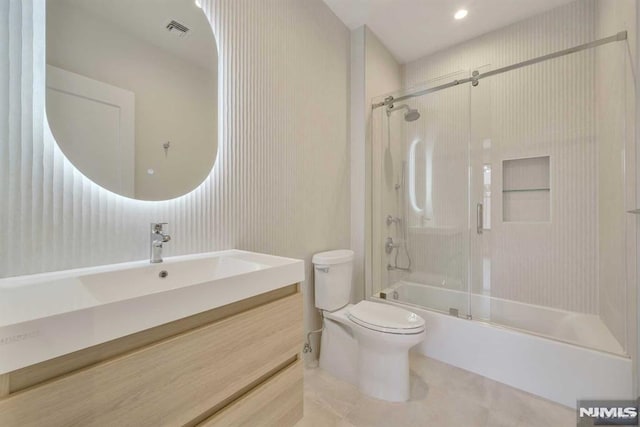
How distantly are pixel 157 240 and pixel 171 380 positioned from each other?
0.59 meters

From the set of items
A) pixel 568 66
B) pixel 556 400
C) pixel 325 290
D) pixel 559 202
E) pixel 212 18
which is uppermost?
pixel 568 66

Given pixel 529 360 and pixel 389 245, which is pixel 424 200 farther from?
pixel 529 360

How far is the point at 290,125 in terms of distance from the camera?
5.58 ft

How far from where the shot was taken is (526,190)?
2.28 m

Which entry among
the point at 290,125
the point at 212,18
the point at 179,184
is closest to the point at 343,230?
the point at 290,125

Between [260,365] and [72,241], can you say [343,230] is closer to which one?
[260,365]

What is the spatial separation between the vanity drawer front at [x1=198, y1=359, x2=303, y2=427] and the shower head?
212 cm

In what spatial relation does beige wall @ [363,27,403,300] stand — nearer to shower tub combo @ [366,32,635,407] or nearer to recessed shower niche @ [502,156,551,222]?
shower tub combo @ [366,32,635,407]

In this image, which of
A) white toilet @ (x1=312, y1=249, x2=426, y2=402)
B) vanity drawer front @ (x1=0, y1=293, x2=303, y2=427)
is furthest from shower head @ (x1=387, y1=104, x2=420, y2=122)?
vanity drawer front @ (x1=0, y1=293, x2=303, y2=427)

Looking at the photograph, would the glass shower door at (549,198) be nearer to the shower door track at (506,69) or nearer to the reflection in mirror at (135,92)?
the shower door track at (506,69)

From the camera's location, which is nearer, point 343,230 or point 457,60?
point 343,230

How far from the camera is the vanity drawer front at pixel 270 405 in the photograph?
792 mm

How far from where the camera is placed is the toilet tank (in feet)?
5.73

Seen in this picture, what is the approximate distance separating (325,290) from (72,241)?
1322 mm
